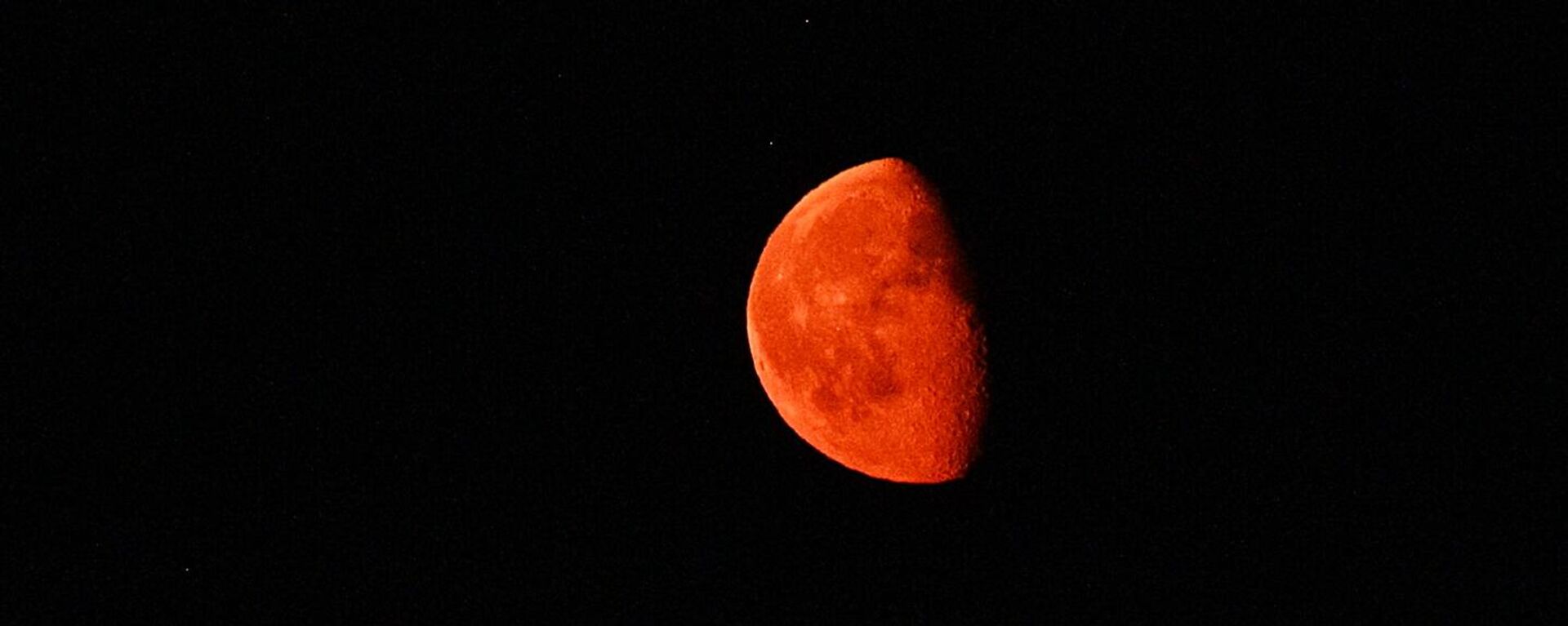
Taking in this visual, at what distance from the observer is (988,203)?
1.76 metres

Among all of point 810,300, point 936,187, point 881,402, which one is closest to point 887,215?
point 936,187

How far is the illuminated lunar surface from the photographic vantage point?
5.88 feet

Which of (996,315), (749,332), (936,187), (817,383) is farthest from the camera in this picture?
(749,332)

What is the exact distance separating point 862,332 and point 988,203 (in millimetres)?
355

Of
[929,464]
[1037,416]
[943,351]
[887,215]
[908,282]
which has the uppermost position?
[887,215]

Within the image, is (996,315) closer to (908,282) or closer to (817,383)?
(908,282)

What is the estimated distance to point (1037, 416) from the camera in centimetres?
177

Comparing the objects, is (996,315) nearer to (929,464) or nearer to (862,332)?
(862,332)

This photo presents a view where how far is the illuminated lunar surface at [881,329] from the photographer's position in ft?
5.88

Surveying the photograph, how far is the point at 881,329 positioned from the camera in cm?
181

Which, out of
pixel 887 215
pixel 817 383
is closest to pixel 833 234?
pixel 887 215

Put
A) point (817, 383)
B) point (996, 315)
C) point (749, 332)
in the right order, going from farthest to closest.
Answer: point (749, 332)
point (817, 383)
point (996, 315)

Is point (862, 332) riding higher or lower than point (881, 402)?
higher

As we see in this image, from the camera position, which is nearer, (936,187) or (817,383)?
(936,187)
